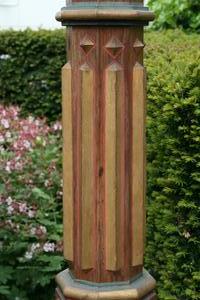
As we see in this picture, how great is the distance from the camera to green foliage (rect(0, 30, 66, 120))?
7.12 metres

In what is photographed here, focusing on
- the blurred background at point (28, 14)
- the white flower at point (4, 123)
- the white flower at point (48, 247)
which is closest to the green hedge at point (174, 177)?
the white flower at point (48, 247)

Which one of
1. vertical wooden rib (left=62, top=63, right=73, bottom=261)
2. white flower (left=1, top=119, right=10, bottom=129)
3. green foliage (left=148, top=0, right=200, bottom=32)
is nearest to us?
vertical wooden rib (left=62, top=63, right=73, bottom=261)

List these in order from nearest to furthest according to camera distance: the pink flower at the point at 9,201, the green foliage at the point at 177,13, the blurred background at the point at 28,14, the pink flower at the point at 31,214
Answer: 1. the pink flower at the point at 9,201
2. the pink flower at the point at 31,214
3. the green foliage at the point at 177,13
4. the blurred background at the point at 28,14

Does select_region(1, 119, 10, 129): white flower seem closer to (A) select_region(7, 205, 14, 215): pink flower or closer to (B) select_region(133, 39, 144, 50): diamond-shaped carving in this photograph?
(A) select_region(7, 205, 14, 215): pink flower

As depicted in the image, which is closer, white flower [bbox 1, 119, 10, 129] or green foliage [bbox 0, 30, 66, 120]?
white flower [bbox 1, 119, 10, 129]

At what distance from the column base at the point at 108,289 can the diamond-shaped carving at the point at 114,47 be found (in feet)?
2.04

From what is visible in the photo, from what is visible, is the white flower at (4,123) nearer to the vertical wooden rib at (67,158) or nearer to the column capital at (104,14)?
the vertical wooden rib at (67,158)

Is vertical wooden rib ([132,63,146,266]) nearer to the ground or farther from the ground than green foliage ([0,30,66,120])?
farther from the ground

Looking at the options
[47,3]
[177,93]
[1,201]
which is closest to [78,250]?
[177,93]

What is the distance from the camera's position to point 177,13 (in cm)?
770

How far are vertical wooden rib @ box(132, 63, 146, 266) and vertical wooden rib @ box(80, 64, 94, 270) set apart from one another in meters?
0.12

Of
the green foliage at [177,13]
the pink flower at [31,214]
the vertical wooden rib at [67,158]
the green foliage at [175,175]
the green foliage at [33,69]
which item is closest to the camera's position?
the vertical wooden rib at [67,158]

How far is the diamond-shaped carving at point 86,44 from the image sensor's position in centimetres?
181

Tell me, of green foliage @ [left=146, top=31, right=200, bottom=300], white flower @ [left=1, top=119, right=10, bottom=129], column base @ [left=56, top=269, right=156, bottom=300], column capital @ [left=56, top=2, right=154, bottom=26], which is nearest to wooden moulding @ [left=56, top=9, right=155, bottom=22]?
column capital @ [left=56, top=2, right=154, bottom=26]
